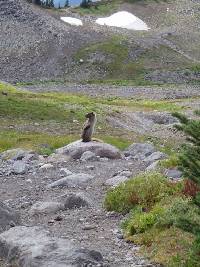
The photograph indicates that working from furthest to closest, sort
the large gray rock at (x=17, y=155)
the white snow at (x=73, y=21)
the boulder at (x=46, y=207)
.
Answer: the white snow at (x=73, y=21) < the large gray rock at (x=17, y=155) < the boulder at (x=46, y=207)

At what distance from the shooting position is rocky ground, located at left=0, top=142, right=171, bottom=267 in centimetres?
1395

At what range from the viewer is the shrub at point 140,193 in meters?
19.1

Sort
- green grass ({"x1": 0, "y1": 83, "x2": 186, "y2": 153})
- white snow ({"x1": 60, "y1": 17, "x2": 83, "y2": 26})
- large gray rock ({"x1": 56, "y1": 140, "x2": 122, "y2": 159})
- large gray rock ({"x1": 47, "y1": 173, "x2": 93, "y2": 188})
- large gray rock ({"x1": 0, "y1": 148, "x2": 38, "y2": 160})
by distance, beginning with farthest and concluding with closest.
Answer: white snow ({"x1": 60, "y1": 17, "x2": 83, "y2": 26}) → green grass ({"x1": 0, "y1": 83, "x2": 186, "y2": 153}) → large gray rock ({"x1": 0, "y1": 148, "x2": 38, "y2": 160}) → large gray rock ({"x1": 56, "y1": 140, "x2": 122, "y2": 159}) → large gray rock ({"x1": 47, "y1": 173, "x2": 93, "y2": 188})

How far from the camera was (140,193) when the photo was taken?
19203mm

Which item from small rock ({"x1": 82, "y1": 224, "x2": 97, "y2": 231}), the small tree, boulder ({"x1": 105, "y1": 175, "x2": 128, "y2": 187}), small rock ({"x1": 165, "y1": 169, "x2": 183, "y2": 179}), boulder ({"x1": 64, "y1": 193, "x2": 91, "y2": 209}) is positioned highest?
the small tree

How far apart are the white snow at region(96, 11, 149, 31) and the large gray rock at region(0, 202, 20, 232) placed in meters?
146

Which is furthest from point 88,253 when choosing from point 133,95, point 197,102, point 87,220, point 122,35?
point 122,35

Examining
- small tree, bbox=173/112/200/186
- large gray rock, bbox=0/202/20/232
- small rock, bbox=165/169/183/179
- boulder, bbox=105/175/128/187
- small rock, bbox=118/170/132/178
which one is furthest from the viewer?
small rock, bbox=118/170/132/178

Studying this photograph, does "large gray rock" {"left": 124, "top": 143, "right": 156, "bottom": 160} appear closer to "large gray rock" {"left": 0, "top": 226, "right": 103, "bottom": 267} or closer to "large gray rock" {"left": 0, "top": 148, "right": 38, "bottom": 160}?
"large gray rock" {"left": 0, "top": 148, "right": 38, "bottom": 160}

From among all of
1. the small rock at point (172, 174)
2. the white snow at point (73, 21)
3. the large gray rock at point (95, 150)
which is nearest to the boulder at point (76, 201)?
the small rock at point (172, 174)

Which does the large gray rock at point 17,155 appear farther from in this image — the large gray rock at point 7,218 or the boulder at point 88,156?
the large gray rock at point 7,218

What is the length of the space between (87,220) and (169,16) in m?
156

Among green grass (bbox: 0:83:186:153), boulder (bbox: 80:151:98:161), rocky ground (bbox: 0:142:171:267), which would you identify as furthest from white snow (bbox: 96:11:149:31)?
Answer: boulder (bbox: 80:151:98:161)

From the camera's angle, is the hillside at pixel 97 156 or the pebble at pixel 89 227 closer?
the hillside at pixel 97 156
